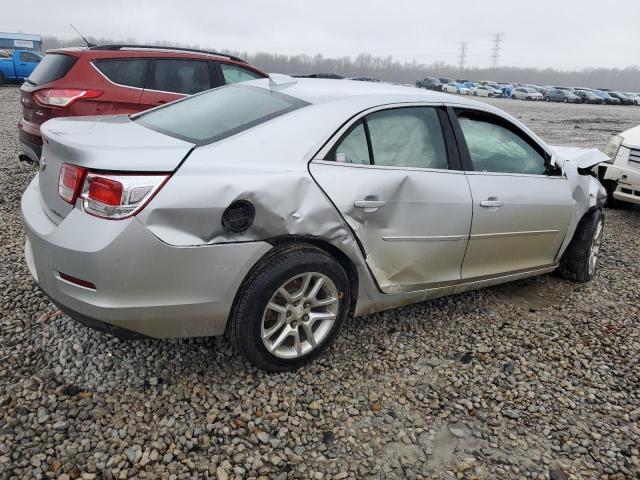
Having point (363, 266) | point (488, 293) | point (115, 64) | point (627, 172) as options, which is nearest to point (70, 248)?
point (363, 266)

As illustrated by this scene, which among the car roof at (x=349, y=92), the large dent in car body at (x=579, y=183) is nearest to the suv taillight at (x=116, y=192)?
the car roof at (x=349, y=92)

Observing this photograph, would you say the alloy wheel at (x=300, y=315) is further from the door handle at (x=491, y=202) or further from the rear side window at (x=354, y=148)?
the door handle at (x=491, y=202)

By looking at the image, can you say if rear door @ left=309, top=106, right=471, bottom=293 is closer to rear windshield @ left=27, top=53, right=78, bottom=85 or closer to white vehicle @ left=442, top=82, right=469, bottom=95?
rear windshield @ left=27, top=53, right=78, bottom=85

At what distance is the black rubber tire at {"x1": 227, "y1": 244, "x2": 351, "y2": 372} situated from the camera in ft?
7.61

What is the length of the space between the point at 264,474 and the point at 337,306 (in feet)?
3.03

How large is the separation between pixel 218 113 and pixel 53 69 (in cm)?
351

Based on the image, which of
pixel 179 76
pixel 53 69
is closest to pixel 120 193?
pixel 53 69

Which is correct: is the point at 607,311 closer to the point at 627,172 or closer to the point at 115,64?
the point at 627,172

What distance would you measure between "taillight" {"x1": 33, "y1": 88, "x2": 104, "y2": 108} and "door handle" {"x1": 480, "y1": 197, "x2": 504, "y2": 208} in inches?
161

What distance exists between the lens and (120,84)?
5.27 meters

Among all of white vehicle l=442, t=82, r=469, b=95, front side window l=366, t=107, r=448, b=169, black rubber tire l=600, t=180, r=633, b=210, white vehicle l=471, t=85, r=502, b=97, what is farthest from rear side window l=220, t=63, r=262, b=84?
white vehicle l=471, t=85, r=502, b=97

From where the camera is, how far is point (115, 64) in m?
5.31

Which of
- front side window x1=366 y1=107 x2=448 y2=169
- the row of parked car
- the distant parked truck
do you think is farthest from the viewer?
the row of parked car

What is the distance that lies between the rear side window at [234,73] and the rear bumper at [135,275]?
4.36 metres
